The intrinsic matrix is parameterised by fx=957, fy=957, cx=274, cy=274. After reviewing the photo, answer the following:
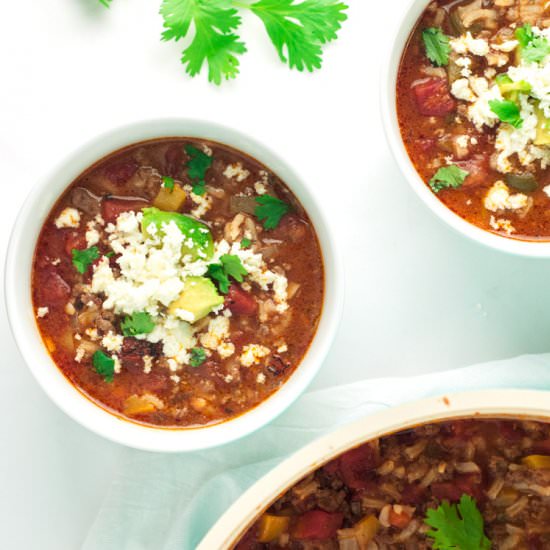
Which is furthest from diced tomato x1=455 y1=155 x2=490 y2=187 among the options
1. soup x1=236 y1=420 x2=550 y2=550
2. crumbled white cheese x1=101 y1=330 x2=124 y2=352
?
crumbled white cheese x1=101 y1=330 x2=124 y2=352

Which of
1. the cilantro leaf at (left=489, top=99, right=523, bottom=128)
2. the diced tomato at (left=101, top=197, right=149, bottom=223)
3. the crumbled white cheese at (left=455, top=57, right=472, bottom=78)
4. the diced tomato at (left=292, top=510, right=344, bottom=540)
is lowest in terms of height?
the diced tomato at (left=292, top=510, right=344, bottom=540)

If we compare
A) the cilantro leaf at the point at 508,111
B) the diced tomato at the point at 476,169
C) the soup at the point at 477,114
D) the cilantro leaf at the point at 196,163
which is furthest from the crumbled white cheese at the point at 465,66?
the cilantro leaf at the point at 196,163

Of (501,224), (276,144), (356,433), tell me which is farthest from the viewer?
(276,144)

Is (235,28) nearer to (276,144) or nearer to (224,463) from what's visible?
(276,144)

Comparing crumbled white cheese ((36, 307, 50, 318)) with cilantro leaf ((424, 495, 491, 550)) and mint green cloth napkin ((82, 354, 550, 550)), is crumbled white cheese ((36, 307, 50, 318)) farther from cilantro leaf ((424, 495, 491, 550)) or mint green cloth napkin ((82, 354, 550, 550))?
cilantro leaf ((424, 495, 491, 550))

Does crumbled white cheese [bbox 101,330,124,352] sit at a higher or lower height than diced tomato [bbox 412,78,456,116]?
lower

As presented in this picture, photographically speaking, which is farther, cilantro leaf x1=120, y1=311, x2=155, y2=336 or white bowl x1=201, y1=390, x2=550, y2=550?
cilantro leaf x1=120, y1=311, x2=155, y2=336

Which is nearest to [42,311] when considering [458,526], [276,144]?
[276,144]
